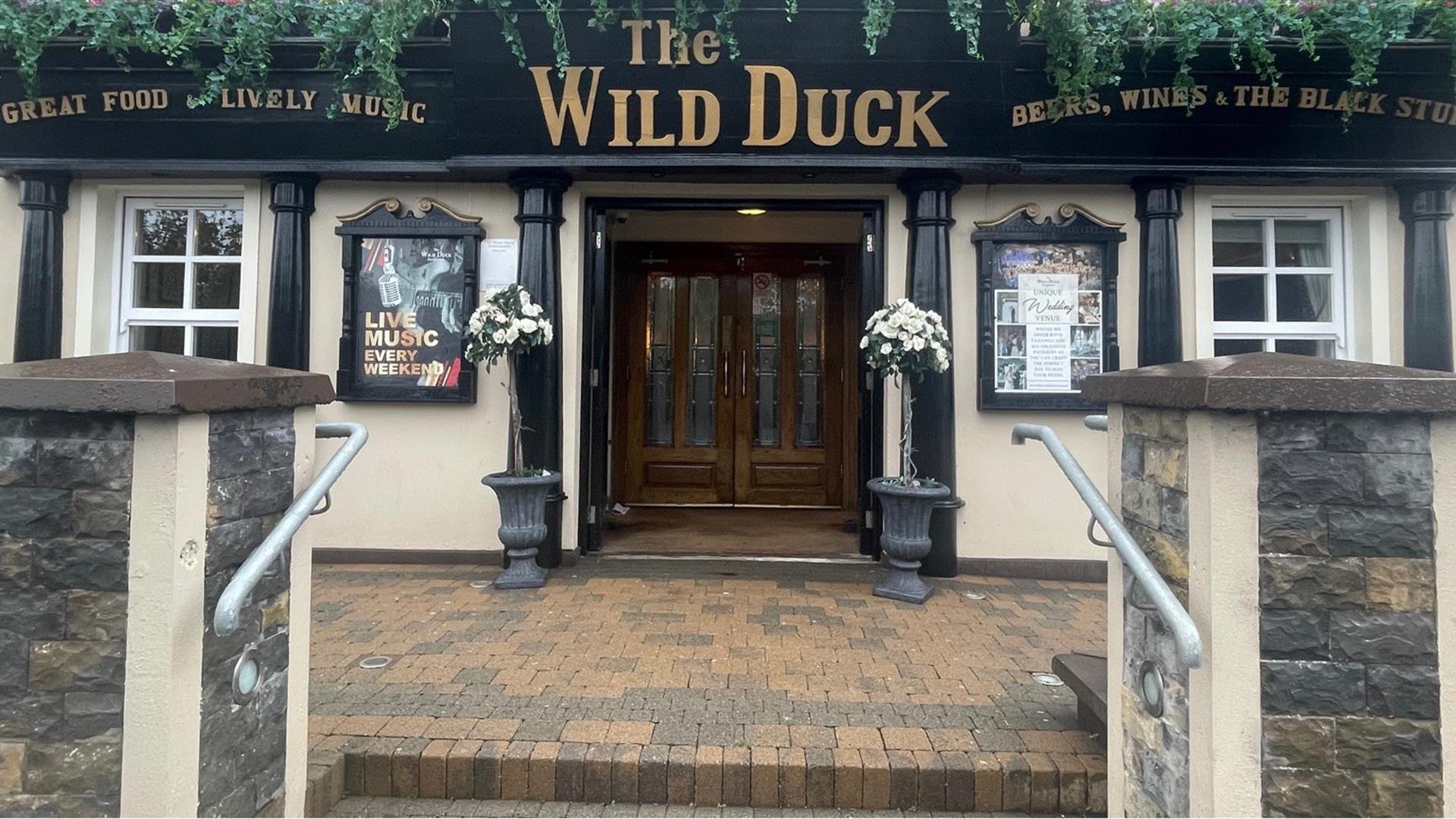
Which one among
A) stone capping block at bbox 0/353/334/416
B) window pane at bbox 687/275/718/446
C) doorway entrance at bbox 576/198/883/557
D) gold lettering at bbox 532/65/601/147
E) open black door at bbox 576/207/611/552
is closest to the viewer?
stone capping block at bbox 0/353/334/416

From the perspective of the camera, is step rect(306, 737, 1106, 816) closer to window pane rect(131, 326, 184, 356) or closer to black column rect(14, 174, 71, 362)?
window pane rect(131, 326, 184, 356)

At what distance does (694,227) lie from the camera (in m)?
7.06

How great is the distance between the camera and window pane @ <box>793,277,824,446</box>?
7363 mm

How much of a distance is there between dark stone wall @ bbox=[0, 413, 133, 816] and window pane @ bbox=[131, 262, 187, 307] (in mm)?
4261

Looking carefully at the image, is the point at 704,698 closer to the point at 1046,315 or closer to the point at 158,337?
the point at 1046,315

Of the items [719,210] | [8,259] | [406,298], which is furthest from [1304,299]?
[8,259]

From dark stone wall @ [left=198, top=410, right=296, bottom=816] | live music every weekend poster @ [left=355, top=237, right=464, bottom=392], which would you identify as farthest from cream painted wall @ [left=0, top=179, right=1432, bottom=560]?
dark stone wall @ [left=198, top=410, right=296, bottom=816]

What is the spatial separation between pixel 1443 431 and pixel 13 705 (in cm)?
340

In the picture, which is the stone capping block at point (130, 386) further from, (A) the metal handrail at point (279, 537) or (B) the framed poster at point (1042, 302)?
(B) the framed poster at point (1042, 302)

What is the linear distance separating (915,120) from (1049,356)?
1797 millimetres

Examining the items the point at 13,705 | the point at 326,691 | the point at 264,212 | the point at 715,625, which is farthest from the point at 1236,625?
the point at 264,212

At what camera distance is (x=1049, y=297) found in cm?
493

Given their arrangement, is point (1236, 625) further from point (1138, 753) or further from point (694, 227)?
point (694, 227)

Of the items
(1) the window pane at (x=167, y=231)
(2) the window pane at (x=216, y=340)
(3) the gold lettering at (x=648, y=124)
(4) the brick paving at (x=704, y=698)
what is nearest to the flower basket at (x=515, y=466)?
(4) the brick paving at (x=704, y=698)
